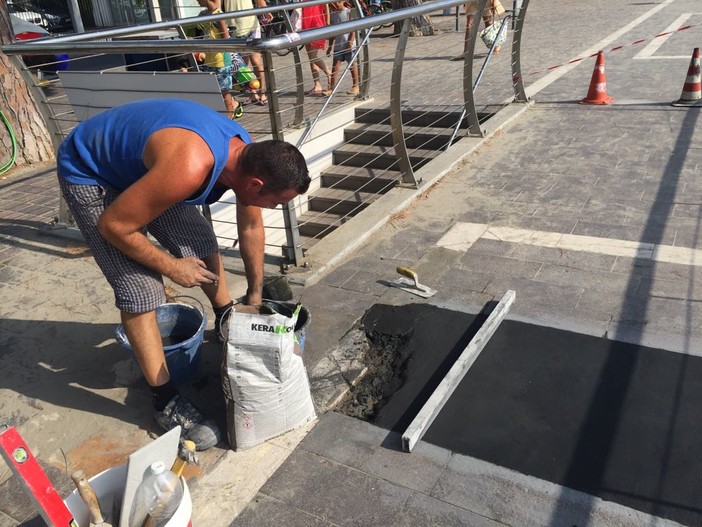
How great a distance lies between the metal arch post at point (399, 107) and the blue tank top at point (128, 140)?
8.31ft

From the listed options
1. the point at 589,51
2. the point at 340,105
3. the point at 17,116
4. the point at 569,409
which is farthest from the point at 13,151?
the point at 589,51

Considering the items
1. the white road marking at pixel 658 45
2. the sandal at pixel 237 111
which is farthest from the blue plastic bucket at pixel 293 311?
the white road marking at pixel 658 45

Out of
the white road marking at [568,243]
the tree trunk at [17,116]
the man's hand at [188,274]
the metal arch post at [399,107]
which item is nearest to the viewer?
the man's hand at [188,274]

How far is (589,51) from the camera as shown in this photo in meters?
10.3

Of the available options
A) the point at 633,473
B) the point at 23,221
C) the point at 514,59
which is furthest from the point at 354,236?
the point at 514,59

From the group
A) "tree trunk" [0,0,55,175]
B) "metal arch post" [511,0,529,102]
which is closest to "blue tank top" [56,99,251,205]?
"tree trunk" [0,0,55,175]

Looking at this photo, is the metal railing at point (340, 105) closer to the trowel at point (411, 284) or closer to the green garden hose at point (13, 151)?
the green garden hose at point (13, 151)

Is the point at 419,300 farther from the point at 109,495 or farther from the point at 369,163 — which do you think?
the point at 369,163

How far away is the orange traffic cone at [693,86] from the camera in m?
6.62

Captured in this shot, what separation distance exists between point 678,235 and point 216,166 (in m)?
3.26

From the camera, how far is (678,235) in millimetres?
4066

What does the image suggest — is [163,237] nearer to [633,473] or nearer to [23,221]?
[633,473]

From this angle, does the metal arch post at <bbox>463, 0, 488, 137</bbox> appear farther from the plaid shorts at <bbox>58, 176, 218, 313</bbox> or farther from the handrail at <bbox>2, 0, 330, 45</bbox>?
the plaid shorts at <bbox>58, 176, 218, 313</bbox>

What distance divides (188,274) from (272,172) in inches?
22.2
